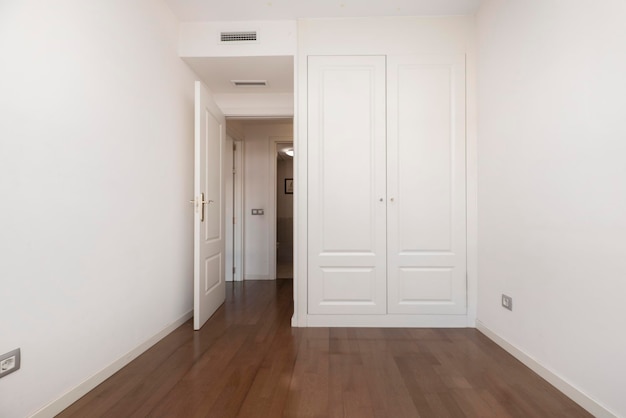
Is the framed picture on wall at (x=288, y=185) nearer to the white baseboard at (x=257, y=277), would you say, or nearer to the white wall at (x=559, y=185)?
the white baseboard at (x=257, y=277)

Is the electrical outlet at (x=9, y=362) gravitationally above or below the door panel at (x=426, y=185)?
below

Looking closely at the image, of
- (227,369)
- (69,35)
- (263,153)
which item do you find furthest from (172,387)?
(263,153)

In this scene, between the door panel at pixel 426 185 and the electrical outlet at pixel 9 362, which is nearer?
the electrical outlet at pixel 9 362

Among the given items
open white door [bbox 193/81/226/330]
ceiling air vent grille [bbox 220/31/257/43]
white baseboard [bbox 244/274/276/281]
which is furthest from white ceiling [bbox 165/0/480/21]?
white baseboard [bbox 244/274/276/281]

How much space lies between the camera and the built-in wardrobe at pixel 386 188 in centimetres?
274

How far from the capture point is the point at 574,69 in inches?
66.1

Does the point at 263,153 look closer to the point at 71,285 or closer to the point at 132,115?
the point at 132,115

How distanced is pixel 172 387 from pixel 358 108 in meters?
2.42

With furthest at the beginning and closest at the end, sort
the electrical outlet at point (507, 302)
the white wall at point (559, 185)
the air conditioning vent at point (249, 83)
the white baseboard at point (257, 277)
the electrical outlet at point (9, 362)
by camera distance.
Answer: the white baseboard at point (257, 277) → the air conditioning vent at point (249, 83) → the electrical outlet at point (507, 302) → the white wall at point (559, 185) → the electrical outlet at point (9, 362)

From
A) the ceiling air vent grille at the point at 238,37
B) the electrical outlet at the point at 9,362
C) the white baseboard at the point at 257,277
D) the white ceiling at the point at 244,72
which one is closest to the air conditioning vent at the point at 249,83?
the white ceiling at the point at 244,72

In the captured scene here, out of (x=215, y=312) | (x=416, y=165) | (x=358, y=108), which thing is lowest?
(x=215, y=312)

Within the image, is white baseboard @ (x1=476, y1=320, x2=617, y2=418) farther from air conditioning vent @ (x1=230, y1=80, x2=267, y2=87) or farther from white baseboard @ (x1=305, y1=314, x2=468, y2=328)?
air conditioning vent @ (x1=230, y1=80, x2=267, y2=87)

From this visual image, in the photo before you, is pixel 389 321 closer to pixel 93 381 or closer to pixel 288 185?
pixel 93 381

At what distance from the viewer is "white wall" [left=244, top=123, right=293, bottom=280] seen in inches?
188
